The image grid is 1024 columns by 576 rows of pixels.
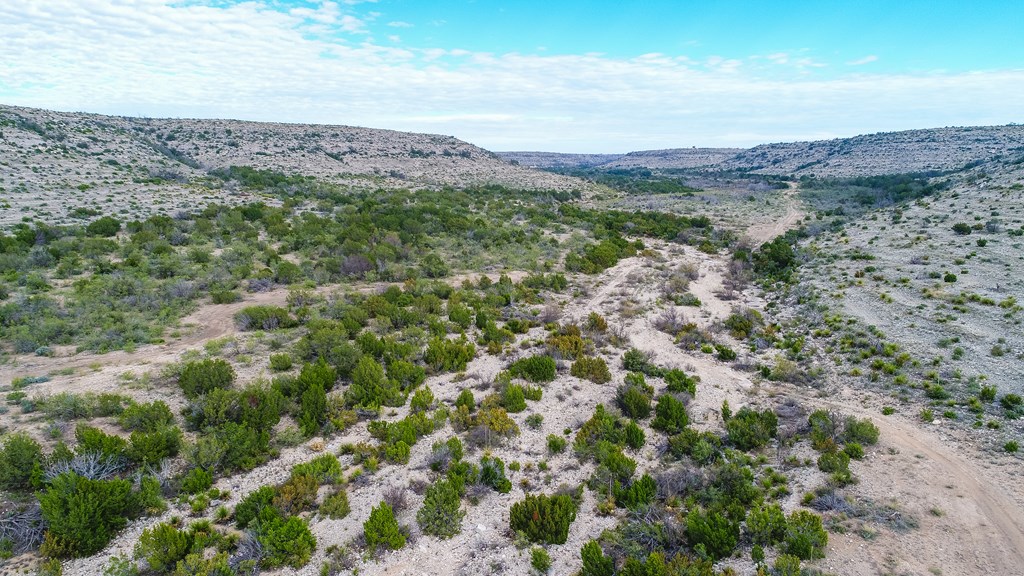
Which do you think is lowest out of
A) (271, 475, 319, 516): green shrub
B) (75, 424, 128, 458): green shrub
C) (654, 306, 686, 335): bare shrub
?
(271, 475, 319, 516): green shrub

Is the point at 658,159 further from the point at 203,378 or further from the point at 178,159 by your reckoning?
the point at 203,378

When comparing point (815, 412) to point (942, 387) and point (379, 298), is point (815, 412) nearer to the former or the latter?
point (942, 387)

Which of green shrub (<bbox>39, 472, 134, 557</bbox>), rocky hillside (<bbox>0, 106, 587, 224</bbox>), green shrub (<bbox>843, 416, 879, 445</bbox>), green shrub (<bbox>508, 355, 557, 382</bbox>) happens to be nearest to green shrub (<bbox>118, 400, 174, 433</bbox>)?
green shrub (<bbox>39, 472, 134, 557</bbox>)

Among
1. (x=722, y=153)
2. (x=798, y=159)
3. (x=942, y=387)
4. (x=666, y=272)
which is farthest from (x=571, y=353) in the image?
(x=722, y=153)

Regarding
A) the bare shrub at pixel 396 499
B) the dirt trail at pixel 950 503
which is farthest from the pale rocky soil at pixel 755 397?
the bare shrub at pixel 396 499

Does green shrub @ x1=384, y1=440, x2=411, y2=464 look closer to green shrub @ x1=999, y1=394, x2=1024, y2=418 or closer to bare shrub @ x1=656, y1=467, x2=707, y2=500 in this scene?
bare shrub @ x1=656, y1=467, x2=707, y2=500

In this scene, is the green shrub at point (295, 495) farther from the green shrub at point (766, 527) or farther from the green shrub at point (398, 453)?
the green shrub at point (766, 527)

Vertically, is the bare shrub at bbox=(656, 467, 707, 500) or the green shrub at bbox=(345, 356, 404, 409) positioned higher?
the green shrub at bbox=(345, 356, 404, 409)
